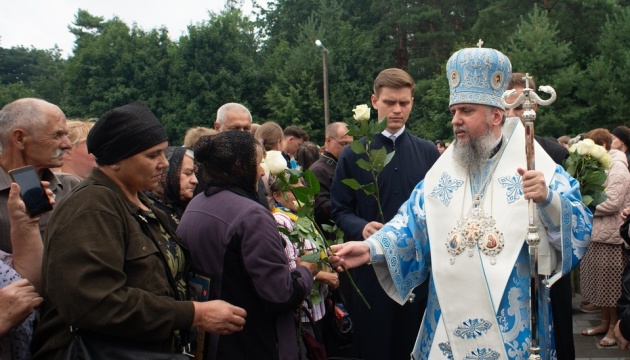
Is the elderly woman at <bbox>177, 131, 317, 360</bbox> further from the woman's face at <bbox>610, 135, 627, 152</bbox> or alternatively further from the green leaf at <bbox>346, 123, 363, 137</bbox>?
the woman's face at <bbox>610, 135, 627, 152</bbox>

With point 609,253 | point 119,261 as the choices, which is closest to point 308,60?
point 609,253

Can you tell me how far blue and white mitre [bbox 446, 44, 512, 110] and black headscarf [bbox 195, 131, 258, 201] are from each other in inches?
44.0

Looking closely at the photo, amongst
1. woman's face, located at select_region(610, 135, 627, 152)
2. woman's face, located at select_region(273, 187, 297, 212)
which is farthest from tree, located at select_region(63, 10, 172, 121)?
woman's face, located at select_region(273, 187, 297, 212)

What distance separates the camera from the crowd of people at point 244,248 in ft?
8.54

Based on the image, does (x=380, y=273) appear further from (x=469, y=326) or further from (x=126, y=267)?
(x=126, y=267)

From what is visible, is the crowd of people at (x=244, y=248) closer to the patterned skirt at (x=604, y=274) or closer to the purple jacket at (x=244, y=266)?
the purple jacket at (x=244, y=266)

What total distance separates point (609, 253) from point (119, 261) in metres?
6.26

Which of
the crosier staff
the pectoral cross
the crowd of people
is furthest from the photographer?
the pectoral cross

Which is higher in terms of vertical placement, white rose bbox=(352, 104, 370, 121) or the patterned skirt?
white rose bbox=(352, 104, 370, 121)

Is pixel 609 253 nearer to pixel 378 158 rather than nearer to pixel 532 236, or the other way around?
pixel 378 158

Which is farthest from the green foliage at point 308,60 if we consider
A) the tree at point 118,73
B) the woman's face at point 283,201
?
the woman's face at point 283,201

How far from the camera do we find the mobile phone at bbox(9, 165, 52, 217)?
2.83 metres

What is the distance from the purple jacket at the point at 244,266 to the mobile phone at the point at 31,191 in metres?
0.74

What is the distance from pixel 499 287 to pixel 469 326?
26cm
